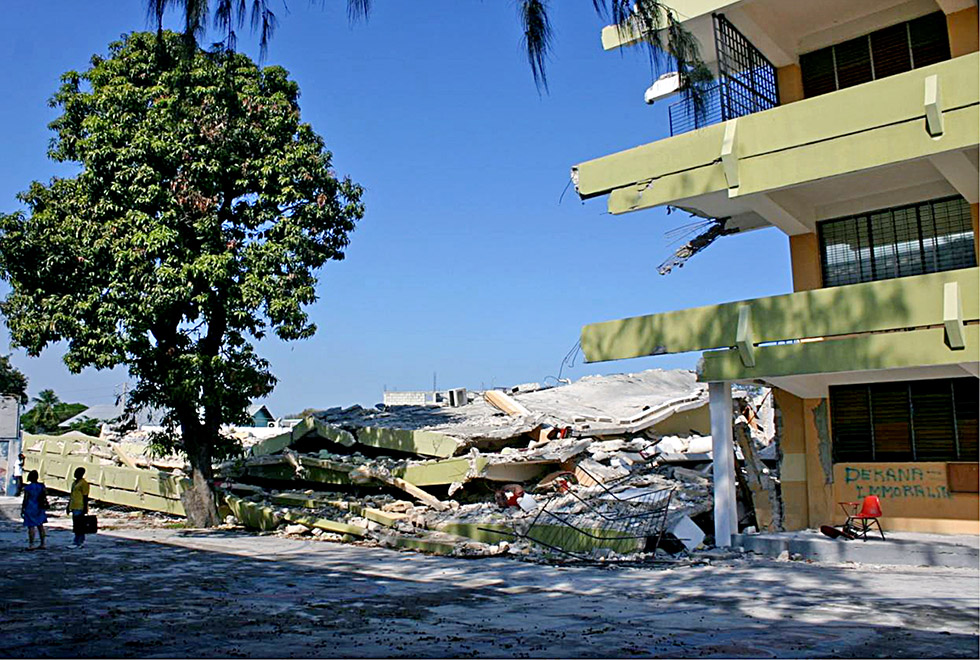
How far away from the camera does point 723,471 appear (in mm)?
14797

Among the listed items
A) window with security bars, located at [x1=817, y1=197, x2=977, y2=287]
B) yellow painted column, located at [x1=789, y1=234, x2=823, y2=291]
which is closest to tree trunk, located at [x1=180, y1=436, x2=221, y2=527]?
yellow painted column, located at [x1=789, y1=234, x2=823, y2=291]

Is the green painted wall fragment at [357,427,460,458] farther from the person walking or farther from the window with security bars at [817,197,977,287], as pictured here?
the person walking

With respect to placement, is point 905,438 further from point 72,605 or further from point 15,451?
point 15,451

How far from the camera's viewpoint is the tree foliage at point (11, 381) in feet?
164

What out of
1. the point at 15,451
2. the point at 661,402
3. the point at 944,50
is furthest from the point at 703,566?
the point at 15,451

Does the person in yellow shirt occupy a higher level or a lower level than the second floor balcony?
lower

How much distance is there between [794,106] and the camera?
14.2 m

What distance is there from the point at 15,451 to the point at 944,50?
1285 inches

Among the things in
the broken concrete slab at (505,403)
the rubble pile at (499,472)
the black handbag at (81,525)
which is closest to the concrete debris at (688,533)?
the rubble pile at (499,472)

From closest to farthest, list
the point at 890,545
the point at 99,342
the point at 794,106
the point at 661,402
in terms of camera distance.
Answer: the point at 890,545 < the point at 794,106 < the point at 99,342 < the point at 661,402

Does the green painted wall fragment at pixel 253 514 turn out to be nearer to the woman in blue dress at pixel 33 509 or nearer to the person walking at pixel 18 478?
the woman in blue dress at pixel 33 509

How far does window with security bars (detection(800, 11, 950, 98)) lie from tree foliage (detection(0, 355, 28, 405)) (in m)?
46.6

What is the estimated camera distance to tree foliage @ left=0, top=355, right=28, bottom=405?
5003cm

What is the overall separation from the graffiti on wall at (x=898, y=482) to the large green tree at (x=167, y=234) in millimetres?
11640
